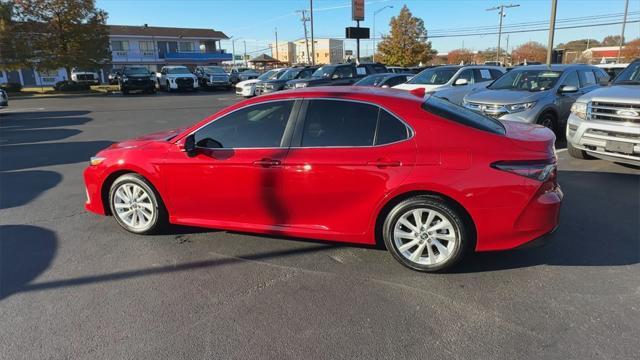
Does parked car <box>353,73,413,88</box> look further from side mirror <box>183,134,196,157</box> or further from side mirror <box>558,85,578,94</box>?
side mirror <box>183,134,196,157</box>

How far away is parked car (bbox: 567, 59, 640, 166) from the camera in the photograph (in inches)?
239

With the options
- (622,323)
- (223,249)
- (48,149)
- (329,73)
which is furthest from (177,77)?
(622,323)

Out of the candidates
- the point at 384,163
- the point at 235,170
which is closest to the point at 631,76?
the point at 384,163

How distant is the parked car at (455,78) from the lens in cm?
1273

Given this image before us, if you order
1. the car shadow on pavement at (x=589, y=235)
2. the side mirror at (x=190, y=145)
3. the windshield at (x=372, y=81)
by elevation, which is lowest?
the car shadow on pavement at (x=589, y=235)

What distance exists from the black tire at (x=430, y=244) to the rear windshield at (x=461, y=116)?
73 cm

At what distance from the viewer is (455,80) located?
12992 millimetres

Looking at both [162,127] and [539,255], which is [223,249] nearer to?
[539,255]

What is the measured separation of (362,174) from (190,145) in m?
1.72

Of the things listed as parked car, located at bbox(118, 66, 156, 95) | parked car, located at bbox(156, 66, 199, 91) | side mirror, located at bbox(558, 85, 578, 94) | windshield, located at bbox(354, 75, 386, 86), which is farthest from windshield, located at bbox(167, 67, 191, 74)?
side mirror, located at bbox(558, 85, 578, 94)

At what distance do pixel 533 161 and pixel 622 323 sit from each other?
131 centimetres

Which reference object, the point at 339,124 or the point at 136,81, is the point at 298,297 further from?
the point at 136,81

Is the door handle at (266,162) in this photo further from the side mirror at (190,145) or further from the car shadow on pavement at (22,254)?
the car shadow on pavement at (22,254)

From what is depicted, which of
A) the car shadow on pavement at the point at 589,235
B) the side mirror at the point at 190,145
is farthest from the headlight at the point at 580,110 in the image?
the side mirror at the point at 190,145
